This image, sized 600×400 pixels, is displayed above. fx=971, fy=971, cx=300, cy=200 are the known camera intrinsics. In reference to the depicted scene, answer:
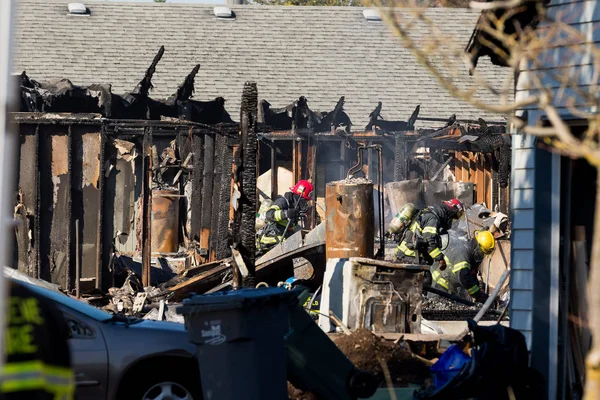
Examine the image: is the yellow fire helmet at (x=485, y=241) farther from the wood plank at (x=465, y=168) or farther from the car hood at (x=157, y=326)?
the wood plank at (x=465, y=168)

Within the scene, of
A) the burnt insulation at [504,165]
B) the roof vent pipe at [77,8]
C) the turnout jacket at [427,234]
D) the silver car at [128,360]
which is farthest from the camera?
Answer: the roof vent pipe at [77,8]

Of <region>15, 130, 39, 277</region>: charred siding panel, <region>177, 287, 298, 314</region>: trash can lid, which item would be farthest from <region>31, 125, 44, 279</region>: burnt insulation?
<region>177, 287, 298, 314</region>: trash can lid

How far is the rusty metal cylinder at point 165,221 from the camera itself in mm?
19281

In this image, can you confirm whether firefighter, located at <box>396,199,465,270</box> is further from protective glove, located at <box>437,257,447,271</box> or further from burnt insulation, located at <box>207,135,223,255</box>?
burnt insulation, located at <box>207,135,223,255</box>

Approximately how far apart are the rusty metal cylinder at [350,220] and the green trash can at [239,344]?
18.3 feet

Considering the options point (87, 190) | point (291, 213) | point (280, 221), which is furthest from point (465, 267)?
point (87, 190)

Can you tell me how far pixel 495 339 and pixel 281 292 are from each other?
1.81 m

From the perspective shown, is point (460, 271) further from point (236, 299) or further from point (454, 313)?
point (236, 299)

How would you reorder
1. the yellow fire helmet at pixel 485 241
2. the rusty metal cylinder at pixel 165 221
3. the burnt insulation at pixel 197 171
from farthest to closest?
the rusty metal cylinder at pixel 165 221 → the burnt insulation at pixel 197 171 → the yellow fire helmet at pixel 485 241

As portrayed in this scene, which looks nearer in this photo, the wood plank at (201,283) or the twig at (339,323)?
the twig at (339,323)

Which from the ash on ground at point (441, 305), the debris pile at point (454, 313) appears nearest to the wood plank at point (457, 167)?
the ash on ground at point (441, 305)

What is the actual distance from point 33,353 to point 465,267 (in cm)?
1072

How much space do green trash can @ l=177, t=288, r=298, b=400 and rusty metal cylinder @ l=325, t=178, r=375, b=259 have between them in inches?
219

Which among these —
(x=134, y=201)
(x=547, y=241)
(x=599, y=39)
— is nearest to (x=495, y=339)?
(x=547, y=241)
